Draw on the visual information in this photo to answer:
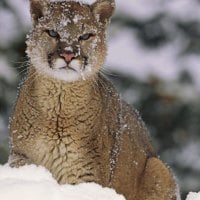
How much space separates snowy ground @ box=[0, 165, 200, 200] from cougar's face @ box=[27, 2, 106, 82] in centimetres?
176

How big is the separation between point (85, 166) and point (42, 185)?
2401 millimetres

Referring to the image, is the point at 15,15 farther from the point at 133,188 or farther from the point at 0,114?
the point at 133,188

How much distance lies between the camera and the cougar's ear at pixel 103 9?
9438 mm

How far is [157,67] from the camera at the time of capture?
57.8ft

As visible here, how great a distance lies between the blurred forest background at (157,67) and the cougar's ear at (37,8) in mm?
5107

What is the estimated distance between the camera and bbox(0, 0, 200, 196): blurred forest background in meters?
15.1

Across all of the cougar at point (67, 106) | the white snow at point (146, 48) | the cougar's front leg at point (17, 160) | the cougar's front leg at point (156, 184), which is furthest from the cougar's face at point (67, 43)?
the white snow at point (146, 48)

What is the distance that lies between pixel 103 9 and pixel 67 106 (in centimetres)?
94

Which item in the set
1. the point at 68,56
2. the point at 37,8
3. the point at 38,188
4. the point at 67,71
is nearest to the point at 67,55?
the point at 68,56

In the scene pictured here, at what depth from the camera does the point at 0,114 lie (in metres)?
14.9

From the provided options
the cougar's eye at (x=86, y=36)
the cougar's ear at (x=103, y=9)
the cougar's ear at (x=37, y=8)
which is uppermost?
the cougar's ear at (x=103, y=9)

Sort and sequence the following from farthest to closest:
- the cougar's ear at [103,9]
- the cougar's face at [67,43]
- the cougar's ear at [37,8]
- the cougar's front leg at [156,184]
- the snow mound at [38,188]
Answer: the cougar's front leg at [156,184] < the cougar's ear at [103,9] < the cougar's ear at [37,8] < the cougar's face at [67,43] < the snow mound at [38,188]

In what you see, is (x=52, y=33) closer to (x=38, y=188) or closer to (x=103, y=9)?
(x=103, y=9)

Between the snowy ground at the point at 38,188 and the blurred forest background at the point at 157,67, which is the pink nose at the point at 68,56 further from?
the blurred forest background at the point at 157,67
